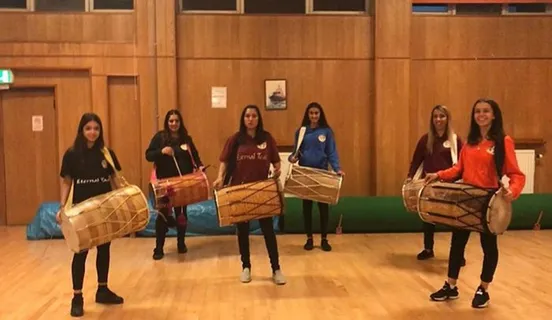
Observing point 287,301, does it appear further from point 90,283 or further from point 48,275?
point 48,275

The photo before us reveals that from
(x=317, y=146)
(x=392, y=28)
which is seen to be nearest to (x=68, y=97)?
(x=317, y=146)

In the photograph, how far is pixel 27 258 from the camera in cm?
573

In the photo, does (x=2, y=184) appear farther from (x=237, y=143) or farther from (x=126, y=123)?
(x=237, y=143)

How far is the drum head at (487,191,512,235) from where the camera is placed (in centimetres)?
362

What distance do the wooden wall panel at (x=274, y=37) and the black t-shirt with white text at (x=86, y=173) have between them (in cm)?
402

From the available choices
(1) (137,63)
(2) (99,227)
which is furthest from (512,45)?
(2) (99,227)

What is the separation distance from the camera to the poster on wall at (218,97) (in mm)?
7785

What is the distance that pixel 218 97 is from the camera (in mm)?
7805

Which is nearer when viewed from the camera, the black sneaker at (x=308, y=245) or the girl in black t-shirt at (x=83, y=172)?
the girl in black t-shirt at (x=83, y=172)

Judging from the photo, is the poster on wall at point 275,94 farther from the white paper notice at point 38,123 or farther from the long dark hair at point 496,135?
the long dark hair at point 496,135

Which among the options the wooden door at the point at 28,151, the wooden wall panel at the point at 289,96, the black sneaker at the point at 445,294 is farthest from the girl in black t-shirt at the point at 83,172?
the wooden door at the point at 28,151

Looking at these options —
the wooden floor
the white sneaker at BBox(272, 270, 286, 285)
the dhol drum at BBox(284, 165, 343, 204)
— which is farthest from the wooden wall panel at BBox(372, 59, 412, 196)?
the white sneaker at BBox(272, 270, 286, 285)

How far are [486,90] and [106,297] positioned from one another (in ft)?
20.3

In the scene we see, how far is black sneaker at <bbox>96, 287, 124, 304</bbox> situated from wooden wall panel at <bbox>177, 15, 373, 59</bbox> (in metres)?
4.31
